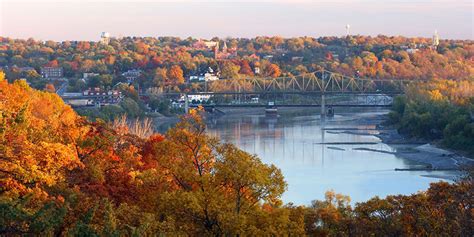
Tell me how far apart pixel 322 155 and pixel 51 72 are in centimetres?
1966

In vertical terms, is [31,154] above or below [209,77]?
above

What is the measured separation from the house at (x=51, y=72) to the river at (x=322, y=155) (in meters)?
9.64

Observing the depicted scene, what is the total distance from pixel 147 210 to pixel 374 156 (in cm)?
1070

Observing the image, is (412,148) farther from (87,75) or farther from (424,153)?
(87,75)

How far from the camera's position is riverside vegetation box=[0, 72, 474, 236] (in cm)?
458

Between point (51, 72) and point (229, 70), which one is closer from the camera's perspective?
point (51, 72)

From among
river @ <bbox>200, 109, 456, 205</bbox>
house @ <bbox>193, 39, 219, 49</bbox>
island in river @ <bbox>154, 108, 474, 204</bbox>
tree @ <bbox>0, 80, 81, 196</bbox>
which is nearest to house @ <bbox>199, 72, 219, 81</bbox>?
river @ <bbox>200, 109, 456, 205</bbox>

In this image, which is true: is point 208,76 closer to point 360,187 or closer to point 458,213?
point 360,187

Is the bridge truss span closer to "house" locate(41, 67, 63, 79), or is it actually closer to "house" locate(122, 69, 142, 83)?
"house" locate(122, 69, 142, 83)

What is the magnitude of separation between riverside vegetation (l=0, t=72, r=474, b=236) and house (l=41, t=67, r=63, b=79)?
27.4 m

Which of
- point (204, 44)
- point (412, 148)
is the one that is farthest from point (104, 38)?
point (412, 148)

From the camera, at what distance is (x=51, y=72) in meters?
33.4

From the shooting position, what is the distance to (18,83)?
1219 cm

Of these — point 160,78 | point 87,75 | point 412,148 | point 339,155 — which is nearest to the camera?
point 339,155
